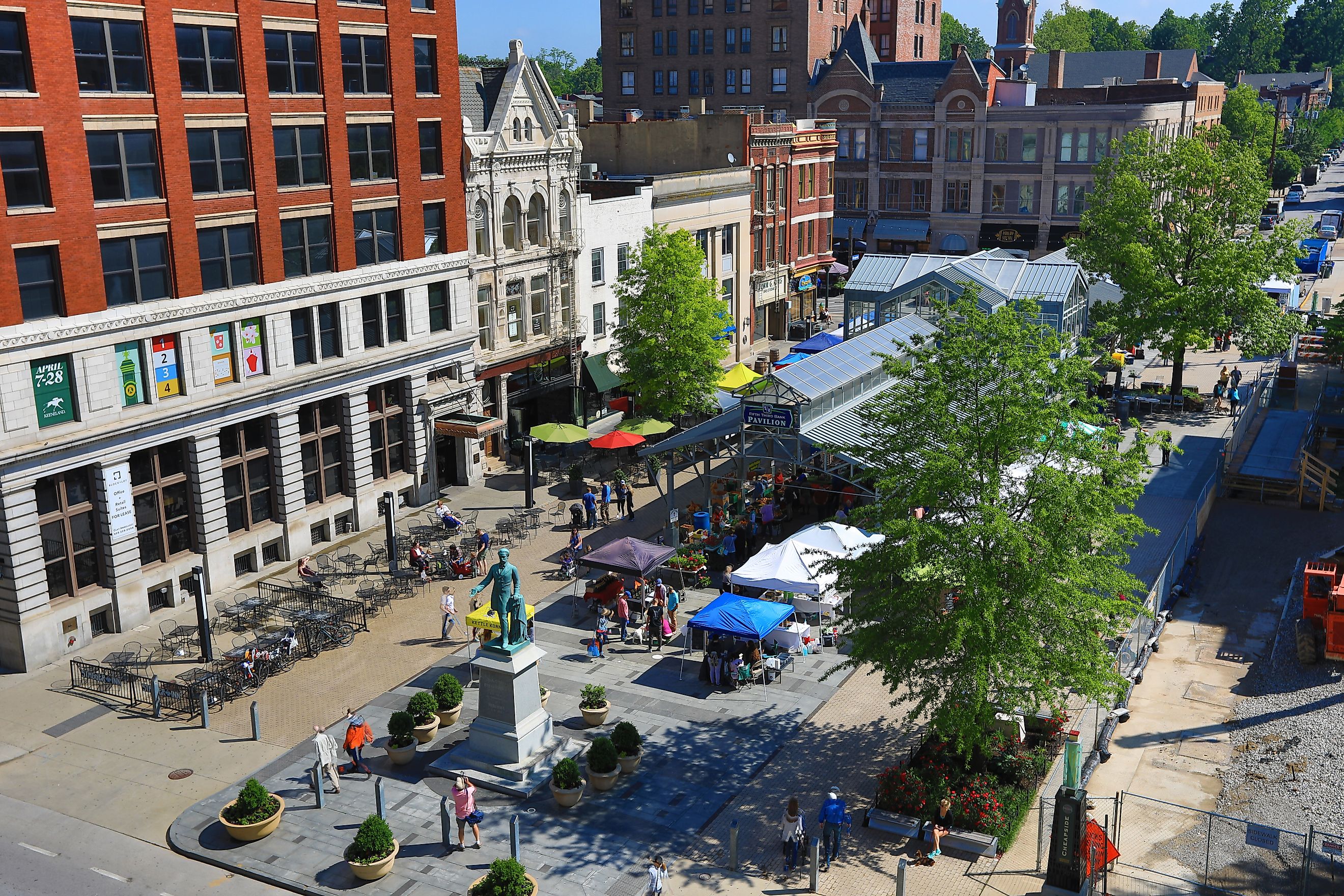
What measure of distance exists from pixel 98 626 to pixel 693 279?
26394mm

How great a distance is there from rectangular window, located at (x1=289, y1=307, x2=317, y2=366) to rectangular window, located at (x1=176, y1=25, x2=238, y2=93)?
285 inches

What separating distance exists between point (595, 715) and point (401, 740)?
15.2ft

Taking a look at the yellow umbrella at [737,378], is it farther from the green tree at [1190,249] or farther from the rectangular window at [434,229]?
the green tree at [1190,249]

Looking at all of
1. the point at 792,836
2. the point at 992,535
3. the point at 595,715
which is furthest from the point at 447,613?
the point at 992,535

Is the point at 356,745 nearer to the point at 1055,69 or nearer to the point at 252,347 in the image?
the point at 252,347

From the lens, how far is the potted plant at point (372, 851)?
2231 centimetres

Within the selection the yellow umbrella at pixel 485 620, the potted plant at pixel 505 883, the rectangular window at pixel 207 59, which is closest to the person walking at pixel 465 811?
the potted plant at pixel 505 883

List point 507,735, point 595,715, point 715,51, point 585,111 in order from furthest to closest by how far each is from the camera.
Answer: point 715,51 → point 585,111 → point 595,715 → point 507,735

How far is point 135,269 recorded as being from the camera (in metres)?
33.4

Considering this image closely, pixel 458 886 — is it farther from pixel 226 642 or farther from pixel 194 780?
pixel 226 642

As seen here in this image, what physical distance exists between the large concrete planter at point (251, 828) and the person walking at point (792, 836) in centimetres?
1045

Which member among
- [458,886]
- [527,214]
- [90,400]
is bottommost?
[458,886]

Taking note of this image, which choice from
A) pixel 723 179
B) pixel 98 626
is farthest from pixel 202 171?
pixel 723 179

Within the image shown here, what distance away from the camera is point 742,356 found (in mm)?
67438
